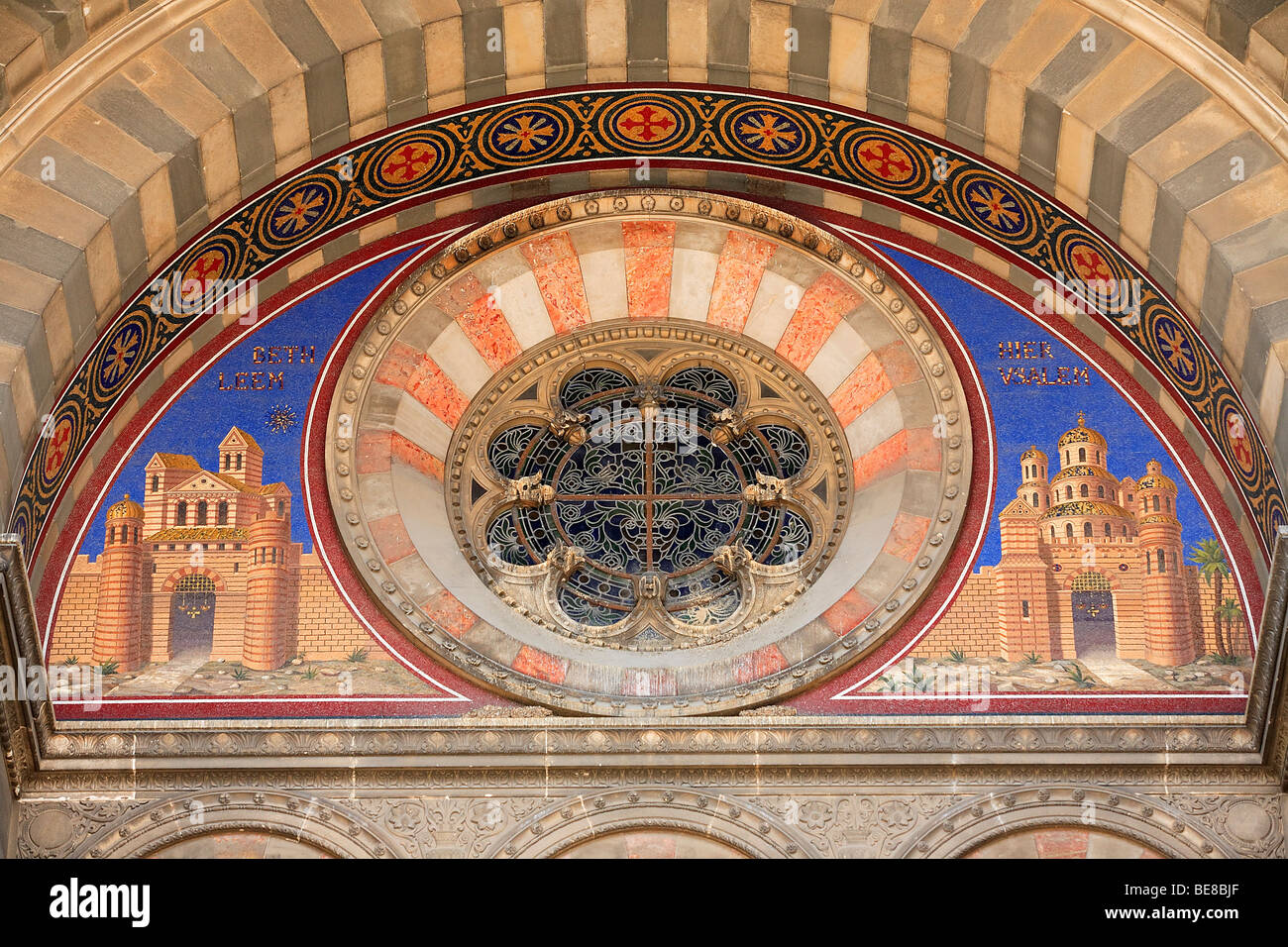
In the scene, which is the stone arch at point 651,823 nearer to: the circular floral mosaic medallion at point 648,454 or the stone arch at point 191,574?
the circular floral mosaic medallion at point 648,454

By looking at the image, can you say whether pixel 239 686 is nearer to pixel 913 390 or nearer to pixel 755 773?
pixel 755 773

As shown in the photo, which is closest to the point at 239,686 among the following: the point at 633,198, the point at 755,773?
the point at 755,773

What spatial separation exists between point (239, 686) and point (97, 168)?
10.2ft

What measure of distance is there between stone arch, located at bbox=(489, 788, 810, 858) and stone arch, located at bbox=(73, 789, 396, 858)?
77cm

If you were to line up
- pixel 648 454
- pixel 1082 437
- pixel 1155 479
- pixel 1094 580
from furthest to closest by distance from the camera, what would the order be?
pixel 648 454
pixel 1082 437
pixel 1155 479
pixel 1094 580

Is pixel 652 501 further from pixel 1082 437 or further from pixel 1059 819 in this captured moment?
pixel 1059 819

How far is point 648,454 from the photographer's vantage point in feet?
46.5

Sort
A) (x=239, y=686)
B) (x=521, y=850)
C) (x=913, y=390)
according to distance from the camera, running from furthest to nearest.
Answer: (x=913, y=390) < (x=239, y=686) < (x=521, y=850)

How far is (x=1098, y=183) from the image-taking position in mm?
13078

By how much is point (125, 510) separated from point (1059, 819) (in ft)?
19.3

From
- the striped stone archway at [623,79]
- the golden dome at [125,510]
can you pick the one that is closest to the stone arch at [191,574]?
the golden dome at [125,510]

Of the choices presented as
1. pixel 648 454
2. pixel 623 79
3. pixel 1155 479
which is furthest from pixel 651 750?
pixel 623 79

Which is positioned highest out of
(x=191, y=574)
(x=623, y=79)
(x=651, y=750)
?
(x=623, y=79)

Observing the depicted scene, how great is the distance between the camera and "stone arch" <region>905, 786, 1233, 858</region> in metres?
11.9
